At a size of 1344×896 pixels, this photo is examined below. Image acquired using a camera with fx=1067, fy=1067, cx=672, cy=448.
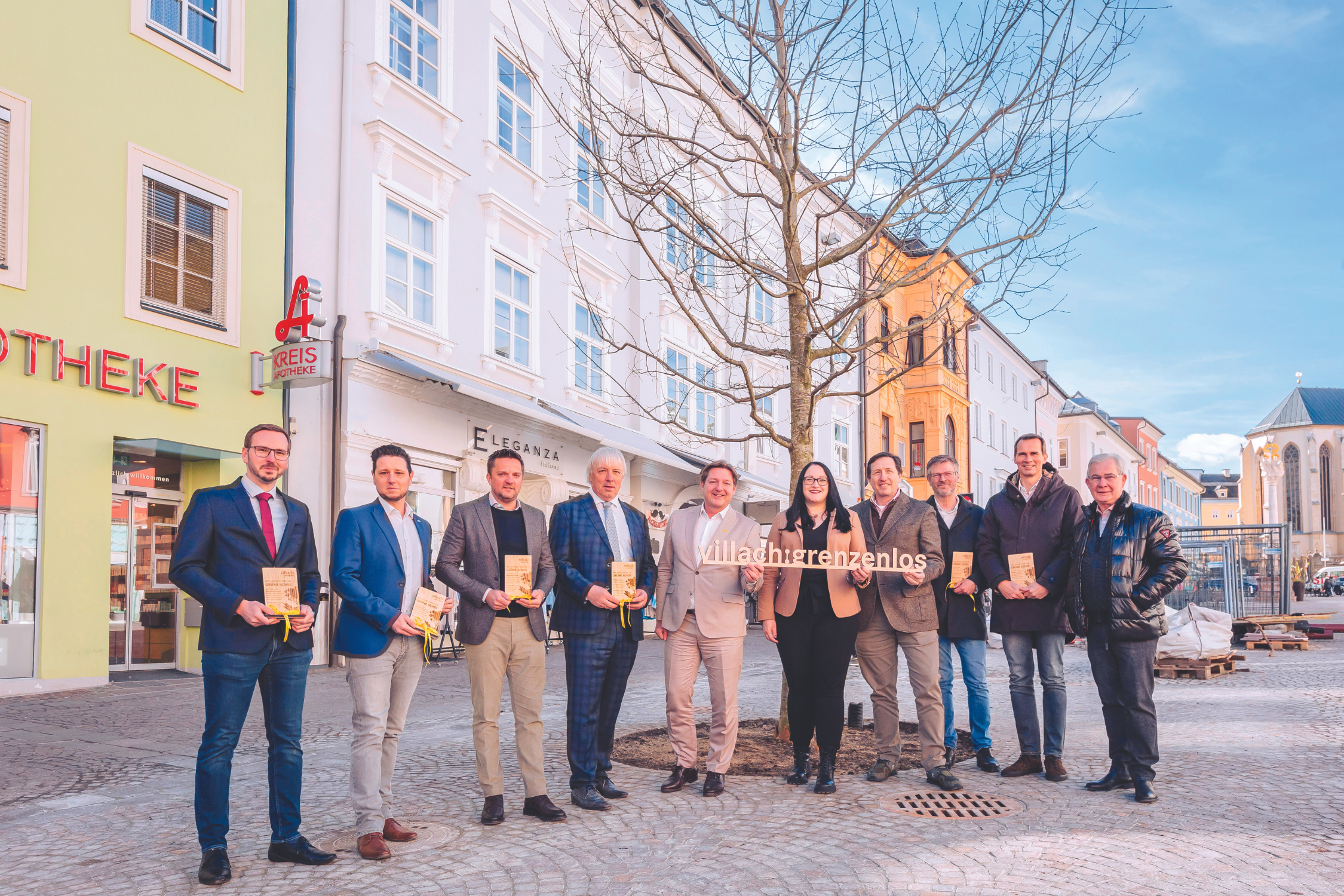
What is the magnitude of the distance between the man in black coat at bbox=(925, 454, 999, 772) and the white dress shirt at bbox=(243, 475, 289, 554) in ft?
12.7

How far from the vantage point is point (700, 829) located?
5230mm

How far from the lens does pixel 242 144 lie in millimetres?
13227

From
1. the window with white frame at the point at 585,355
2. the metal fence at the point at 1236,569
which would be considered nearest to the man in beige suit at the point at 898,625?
the window with white frame at the point at 585,355

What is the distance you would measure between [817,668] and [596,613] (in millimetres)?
1336

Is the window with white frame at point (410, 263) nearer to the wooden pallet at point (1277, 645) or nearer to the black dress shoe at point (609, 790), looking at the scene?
the black dress shoe at point (609, 790)

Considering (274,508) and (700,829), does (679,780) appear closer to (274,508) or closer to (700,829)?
(700,829)

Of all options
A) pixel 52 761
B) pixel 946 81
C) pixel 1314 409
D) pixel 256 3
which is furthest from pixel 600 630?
pixel 1314 409

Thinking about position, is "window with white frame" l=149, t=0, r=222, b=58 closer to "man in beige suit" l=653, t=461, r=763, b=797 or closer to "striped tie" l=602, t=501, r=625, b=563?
"striped tie" l=602, t=501, r=625, b=563

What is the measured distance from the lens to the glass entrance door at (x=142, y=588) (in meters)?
12.1

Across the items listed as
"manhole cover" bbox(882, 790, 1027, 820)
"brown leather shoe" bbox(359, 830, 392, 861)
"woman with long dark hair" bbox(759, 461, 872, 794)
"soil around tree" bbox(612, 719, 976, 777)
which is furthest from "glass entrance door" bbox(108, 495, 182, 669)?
"manhole cover" bbox(882, 790, 1027, 820)

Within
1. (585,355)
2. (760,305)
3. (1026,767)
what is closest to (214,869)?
(1026,767)

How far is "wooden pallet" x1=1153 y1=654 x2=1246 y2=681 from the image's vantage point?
40.3 feet

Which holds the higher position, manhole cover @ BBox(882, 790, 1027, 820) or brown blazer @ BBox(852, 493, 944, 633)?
brown blazer @ BBox(852, 493, 944, 633)

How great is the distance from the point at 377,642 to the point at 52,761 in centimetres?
362
